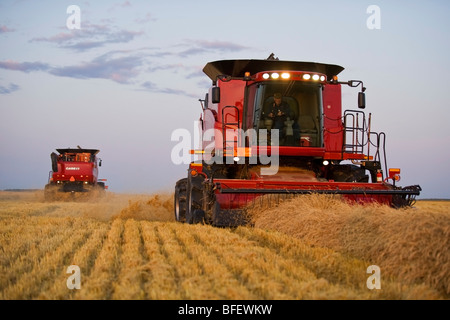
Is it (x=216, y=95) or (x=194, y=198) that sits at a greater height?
(x=216, y=95)

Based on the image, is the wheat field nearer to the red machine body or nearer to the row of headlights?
the row of headlights

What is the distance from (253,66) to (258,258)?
612 centimetres

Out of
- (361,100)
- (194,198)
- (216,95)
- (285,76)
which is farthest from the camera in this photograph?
(361,100)

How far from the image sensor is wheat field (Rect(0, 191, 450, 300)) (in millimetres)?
4879

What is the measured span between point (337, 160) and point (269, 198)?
2.51m

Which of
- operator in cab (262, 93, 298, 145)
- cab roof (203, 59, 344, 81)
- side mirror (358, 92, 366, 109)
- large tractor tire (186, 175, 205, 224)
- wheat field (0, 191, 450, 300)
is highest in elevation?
cab roof (203, 59, 344, 81)

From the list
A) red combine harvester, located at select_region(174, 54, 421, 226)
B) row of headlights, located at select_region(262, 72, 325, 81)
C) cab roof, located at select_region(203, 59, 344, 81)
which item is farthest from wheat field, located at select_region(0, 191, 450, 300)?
cab roof, located at select_region(203, 59, 344, 81)

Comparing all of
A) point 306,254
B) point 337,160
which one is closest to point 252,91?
point 337,160

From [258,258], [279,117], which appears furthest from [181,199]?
[258,258]

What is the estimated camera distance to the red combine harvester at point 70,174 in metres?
26.3

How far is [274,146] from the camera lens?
10672mm

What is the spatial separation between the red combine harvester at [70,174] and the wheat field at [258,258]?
684 inches

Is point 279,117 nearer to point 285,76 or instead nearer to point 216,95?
point 285,76

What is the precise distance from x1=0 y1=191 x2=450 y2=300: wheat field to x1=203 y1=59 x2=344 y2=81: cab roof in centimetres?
343
